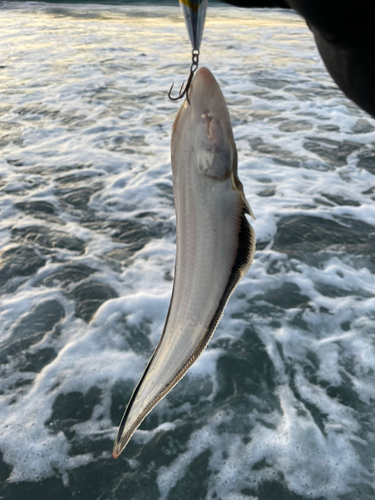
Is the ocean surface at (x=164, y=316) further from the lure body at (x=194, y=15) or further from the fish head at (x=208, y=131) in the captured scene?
the lure body at (x=194, y=15)

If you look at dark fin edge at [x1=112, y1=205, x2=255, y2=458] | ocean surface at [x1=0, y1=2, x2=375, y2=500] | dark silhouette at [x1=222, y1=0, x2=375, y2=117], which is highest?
dark silhouette at [x1=222, y1=0, x2=375, y2=117]

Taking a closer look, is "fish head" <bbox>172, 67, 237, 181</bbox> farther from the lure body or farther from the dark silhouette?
the dark silhouette

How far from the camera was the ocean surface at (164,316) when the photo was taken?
6.51 feet

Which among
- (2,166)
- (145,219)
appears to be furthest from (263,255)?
(2,166)

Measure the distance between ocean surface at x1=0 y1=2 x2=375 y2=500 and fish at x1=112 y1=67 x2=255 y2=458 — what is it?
1.04 metres

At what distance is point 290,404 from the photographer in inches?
88.7

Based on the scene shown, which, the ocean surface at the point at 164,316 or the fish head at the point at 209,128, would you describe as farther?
the ocean surface at the point at 164,316

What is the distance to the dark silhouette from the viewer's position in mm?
907

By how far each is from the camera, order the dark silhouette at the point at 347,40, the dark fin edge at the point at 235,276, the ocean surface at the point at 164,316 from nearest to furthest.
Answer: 1. the dark silhouette at the point at 347,40
2. the dark fin edge at the point at 235,276
3. the ocean surface at the point at 164,316

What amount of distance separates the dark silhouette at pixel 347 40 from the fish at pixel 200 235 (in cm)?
26

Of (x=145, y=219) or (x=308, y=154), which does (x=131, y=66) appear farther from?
(x=145, y=219)

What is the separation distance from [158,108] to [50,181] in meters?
2.92

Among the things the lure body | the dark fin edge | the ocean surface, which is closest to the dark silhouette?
the lure body

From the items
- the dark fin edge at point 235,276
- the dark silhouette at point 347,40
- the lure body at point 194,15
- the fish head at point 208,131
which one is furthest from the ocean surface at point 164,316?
the lure body at point 194,15
